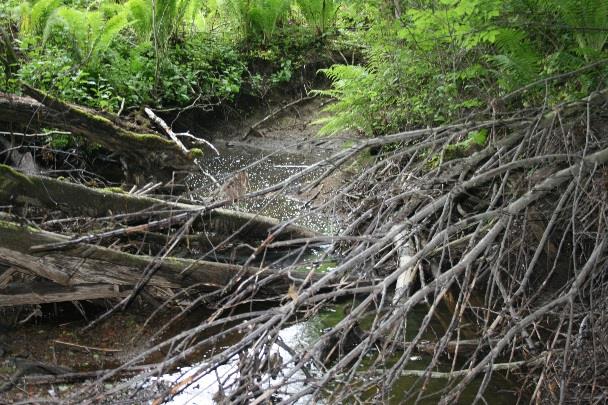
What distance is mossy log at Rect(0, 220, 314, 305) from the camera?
4824mm

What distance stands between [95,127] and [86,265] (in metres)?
1.80

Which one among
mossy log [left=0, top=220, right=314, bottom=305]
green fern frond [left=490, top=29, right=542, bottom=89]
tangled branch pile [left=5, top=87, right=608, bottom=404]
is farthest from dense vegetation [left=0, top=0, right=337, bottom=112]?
tangled branch pile [left=5, top=87, right=608, bottom=404]

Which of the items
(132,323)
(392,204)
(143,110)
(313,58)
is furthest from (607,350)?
(313,58)

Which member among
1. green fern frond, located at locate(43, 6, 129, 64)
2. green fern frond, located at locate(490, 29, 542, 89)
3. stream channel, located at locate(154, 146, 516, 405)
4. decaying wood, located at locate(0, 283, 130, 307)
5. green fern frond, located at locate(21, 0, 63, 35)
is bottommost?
stream channel, located at locate(154, 146, 516, 405)

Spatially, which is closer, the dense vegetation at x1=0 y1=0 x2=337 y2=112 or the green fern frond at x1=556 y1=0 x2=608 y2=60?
the green fern frond at x1=556 y1=0 x2=608 y2=60

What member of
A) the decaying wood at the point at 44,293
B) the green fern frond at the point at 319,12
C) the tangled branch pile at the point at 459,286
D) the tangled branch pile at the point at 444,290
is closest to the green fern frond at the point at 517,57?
the tangled branch pile at the point at 444,290

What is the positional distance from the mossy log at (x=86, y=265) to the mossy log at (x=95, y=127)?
1445 millimetres

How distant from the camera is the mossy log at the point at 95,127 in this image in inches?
241

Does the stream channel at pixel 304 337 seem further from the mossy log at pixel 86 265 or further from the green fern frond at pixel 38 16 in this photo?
the green fern frond at pixel 38 16

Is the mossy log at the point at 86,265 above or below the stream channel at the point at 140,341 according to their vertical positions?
above

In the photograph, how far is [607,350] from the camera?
2.99 metres

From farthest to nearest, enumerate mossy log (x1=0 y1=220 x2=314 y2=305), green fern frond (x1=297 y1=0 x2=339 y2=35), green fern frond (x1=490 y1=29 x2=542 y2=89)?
1. green fern frond (x1=297 y1=0 x2=339 y2=35)
2. mossy log (x1=0 y1=220 x2=314 y2=305)
3. green fern frond (x1=490 y1=29 x2=542 y2=89)

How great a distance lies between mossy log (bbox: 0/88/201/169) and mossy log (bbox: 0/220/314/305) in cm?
144

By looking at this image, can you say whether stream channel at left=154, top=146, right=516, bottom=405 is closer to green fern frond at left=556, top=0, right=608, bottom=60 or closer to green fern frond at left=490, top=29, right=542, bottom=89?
green fern frond at left=490, top=29, right=542, bottom=89
